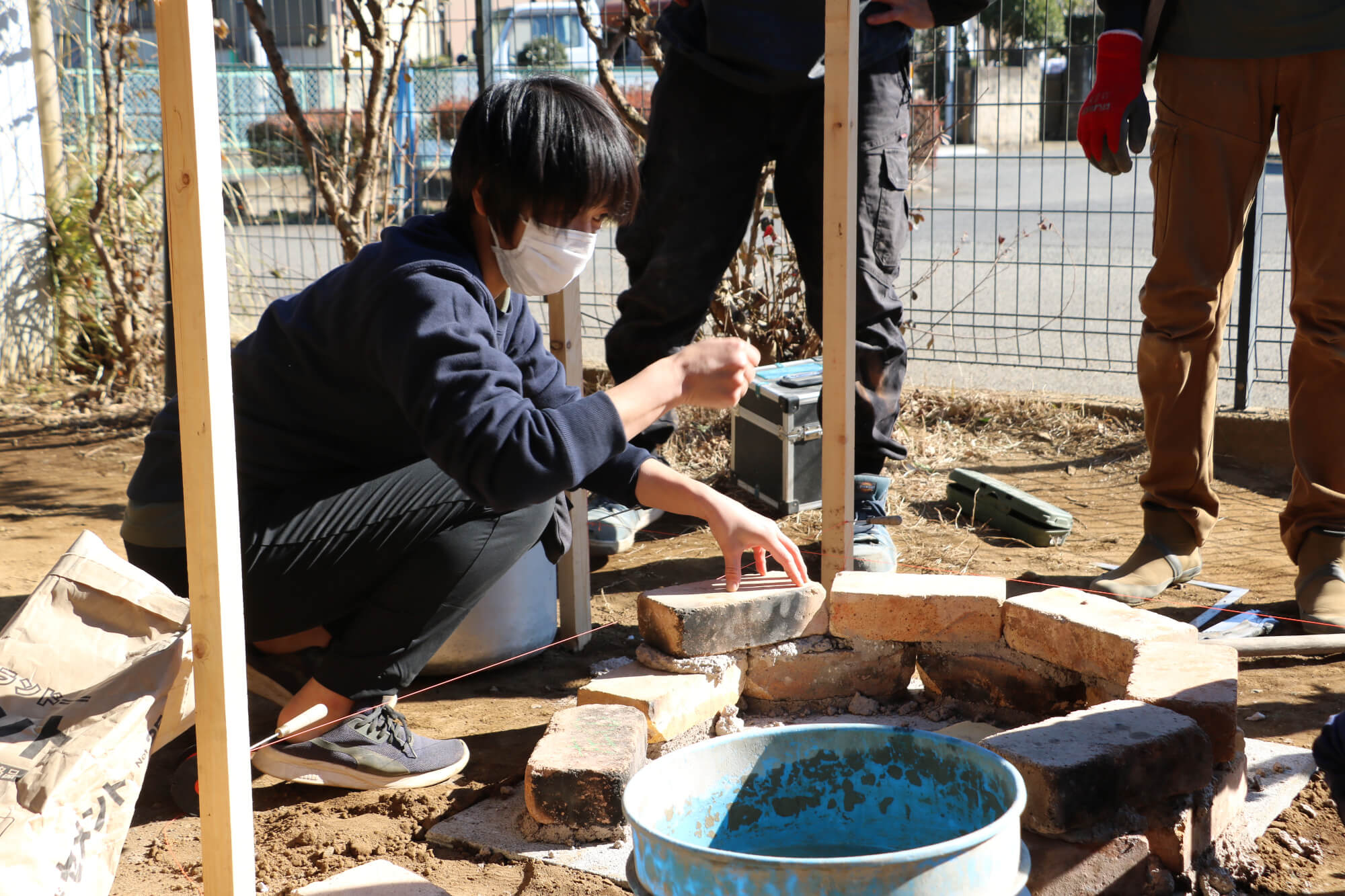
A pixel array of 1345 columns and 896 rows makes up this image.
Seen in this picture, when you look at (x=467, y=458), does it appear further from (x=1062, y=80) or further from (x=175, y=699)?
(x=1062, y=80)

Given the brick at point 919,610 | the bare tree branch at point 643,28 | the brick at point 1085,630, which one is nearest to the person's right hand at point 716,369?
the brick at point 919,610

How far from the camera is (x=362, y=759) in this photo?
6.69 feet

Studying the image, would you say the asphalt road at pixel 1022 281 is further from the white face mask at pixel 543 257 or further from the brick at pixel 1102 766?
the brick at pixel 1102 766

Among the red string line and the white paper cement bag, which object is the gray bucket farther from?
the white paper cement bag

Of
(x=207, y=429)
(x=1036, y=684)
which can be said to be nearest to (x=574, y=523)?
(x=1036, y=684)

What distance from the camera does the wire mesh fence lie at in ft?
15.8

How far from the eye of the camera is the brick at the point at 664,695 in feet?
6.75

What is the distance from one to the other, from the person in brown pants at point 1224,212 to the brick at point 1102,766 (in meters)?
1.12

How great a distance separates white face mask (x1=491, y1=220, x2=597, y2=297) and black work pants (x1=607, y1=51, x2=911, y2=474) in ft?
3.72

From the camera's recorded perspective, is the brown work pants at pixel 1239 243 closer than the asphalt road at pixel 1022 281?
Yes

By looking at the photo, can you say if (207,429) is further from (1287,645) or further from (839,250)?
A: (1287,645)

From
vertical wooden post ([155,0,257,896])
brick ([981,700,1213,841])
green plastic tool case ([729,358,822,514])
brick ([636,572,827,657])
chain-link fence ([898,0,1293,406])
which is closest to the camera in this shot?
vertical wooden post ([155,0,257,896])

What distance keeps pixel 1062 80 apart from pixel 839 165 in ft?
14.8

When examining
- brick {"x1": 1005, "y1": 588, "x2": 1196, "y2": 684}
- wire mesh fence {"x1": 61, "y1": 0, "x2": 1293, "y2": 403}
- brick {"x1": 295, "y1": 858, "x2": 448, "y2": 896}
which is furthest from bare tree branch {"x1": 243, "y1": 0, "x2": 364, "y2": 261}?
brick {"x1": 295, "y1": 858, "x2": 448, "y2": 896}
